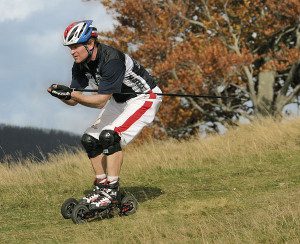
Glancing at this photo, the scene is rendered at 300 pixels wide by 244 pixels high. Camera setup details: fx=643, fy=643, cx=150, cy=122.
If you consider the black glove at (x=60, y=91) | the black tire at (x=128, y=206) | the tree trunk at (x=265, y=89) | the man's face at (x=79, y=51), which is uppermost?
the man's face at (x=79, y=51)

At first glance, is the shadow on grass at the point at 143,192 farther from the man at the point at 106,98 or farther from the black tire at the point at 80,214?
the black tire at the point at 80,214

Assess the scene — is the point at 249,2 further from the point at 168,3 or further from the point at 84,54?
the point at 84,54

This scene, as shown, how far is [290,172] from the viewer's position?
12.1 meters

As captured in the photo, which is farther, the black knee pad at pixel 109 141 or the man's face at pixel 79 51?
the black knee pad at pixel 109 141

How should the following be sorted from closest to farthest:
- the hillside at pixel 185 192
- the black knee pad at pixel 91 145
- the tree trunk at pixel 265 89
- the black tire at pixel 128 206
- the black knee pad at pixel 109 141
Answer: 1. the hillside at pixel 185 192
2. the black knee pad at pixel 109 141
3. the black knee pad at pixel 91 145
4. the black tire at pixel 128 206
5. the tree trunk at pixel 265 89

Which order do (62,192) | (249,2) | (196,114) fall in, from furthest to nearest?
(196,114) < (249,2) < (62,192)

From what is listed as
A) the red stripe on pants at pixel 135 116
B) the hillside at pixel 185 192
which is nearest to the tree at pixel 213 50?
the hillside at pixel 185 192

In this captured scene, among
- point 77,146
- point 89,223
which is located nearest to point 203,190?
point 89,223

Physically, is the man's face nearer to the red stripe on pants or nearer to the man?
the man

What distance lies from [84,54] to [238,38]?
1575cm

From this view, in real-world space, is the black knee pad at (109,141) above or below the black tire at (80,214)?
above

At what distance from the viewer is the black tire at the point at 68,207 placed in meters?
8.62

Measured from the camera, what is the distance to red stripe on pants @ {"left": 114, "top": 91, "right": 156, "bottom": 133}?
8.30 m

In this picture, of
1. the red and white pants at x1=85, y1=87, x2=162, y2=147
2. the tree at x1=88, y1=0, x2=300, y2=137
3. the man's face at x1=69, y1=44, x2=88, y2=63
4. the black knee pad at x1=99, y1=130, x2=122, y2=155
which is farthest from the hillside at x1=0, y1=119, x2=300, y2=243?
the tree at x1=88, y1=0, x2=300, y2=137
